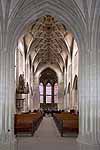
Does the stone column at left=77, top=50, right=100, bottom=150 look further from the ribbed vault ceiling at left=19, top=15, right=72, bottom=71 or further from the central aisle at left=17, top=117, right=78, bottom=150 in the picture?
the ribbed vault ceiling at left=19, top=15, right=72, bottom=71

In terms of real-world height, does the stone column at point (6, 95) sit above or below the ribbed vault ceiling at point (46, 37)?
below

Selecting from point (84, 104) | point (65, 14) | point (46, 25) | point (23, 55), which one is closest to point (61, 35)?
point (46, 25)

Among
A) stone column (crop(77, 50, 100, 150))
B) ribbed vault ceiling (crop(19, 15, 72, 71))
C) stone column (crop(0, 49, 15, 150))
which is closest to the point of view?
stone column (crop(77, 50, 100, 150))

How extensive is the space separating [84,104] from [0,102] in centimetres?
489

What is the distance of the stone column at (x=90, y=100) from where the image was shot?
1683 centimetres

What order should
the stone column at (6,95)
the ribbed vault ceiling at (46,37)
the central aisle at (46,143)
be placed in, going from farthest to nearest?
the ribbed vault ceiling at (46,37) < the stone column at (6,95) < the central aisle at (46,143)

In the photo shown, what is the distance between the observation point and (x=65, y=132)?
21.1 metres

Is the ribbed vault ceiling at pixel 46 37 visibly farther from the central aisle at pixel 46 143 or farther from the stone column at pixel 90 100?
the central aisle at pixel 46 143

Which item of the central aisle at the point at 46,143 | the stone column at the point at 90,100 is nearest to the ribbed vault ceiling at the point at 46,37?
the stone column at the point at 90,100

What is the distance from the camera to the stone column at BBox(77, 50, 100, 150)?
663 inches

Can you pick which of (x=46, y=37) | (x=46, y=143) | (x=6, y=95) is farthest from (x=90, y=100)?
(x=46, y=37)

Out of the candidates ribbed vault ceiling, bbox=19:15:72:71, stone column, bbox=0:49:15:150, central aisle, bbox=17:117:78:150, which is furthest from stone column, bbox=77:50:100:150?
ribbed vault ceiling, bbox=19:15:72:71

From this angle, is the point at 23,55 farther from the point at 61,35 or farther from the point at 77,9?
the point at 77,9

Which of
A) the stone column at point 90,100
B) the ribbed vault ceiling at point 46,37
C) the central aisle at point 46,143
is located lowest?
the central aisle at point 46,143
